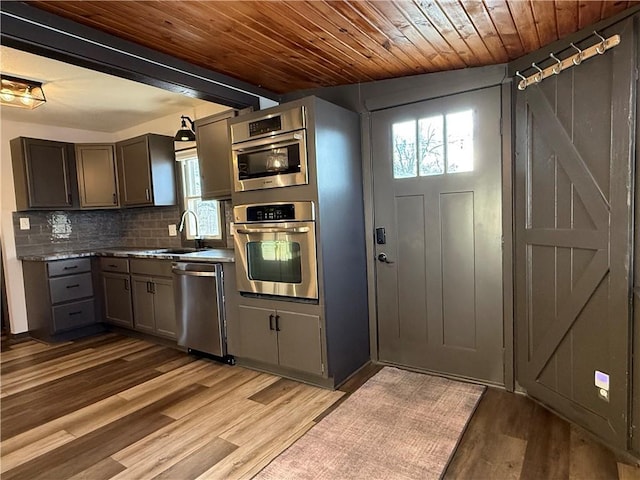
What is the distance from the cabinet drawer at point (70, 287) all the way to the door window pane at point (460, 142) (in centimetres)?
400

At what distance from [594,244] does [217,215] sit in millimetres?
3207

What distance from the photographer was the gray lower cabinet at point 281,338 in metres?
2.63

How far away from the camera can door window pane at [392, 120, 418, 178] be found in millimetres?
2793

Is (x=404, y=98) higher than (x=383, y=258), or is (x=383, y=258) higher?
(x=404, y=98)

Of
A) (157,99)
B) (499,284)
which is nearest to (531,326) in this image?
(499,284)

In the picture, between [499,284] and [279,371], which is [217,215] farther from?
[499,284]

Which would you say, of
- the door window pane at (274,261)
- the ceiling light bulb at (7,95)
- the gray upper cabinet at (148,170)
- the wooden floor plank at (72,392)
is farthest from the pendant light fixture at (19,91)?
the wooden floor plank at (72,392)

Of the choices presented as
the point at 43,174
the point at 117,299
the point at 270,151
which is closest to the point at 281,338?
the point at 270,151

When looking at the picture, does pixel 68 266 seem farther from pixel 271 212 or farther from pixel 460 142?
pixel 460 142

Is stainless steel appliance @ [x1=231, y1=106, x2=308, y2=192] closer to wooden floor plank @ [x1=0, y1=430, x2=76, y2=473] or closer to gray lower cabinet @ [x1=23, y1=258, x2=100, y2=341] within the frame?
wooden floor plank @ [x1=0, y1=430, x2=76, y2=473]

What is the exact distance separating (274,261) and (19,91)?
8.18ft

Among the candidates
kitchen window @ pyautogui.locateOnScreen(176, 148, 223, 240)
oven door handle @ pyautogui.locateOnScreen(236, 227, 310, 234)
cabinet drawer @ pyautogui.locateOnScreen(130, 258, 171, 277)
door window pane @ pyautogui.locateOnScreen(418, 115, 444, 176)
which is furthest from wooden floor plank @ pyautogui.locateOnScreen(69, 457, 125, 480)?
door window pane @ pyautogui.locateOnScreen(418, 115, 444, 176)

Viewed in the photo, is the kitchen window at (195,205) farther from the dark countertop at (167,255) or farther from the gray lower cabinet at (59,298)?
the gray lower cabinet at (59,298)

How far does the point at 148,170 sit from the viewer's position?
4062 millimetres
